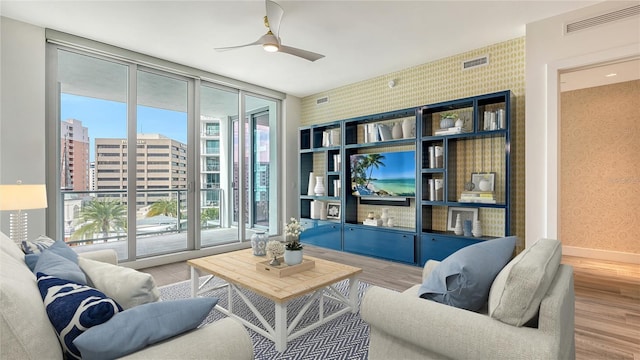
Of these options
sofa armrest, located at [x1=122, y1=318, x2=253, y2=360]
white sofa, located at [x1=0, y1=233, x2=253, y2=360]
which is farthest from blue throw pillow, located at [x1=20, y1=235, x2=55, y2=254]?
sofa armrest, located at [x1=122, y1=318, x2=253, y2=360]

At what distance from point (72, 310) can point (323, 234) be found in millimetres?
4527

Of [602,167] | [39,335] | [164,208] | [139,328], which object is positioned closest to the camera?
[39,335]

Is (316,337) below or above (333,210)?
below

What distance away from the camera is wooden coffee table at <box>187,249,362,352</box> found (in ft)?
6.86

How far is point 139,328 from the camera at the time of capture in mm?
998

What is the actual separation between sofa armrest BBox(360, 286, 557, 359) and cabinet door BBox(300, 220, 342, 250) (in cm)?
350

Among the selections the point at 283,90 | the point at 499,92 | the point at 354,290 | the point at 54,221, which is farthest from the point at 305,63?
the point at 54,221

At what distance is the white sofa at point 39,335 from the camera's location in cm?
82

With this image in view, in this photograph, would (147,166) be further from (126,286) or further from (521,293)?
(521,293)

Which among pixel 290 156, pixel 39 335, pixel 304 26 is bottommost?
pixel 39 335

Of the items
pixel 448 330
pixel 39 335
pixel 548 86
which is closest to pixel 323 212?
pixel 548 86

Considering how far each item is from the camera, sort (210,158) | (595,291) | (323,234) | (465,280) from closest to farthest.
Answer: (465,280) → (595,291) → (210,158) → (323,234)

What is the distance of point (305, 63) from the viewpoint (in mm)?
4391

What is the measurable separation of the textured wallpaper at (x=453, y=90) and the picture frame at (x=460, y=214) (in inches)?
4.2
